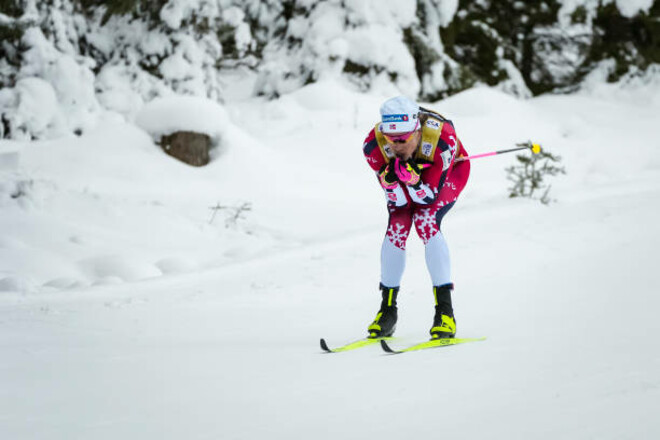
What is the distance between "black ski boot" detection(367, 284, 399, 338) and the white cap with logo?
3.39ft

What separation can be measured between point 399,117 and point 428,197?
50 centimetres

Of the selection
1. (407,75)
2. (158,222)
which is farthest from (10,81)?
(407,75)

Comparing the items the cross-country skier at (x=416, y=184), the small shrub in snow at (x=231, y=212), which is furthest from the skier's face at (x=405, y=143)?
the small shrub in snow at (x=231, y=212)

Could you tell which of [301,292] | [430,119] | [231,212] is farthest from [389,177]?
[231,212]

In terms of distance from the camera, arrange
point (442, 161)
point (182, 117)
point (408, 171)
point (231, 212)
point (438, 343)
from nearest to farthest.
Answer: point (438, 343) < point (408, 171) < point (442, 161) < point (231, 212) < point (182, 117)

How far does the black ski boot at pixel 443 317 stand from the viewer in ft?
12.6

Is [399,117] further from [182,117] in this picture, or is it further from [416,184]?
[182,117]

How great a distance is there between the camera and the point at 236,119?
13.8m

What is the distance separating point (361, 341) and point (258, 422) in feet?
5.32

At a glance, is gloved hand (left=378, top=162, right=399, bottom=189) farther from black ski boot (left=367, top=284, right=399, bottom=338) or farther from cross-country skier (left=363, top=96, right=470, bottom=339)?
black ski boot (left=367, top=284, right=399, bottom=338)

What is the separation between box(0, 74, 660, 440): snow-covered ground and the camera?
244cm

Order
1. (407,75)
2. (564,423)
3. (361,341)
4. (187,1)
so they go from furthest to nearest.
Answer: (407,75) < (187,1) < (361,341) < (564,423)

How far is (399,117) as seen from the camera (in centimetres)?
382

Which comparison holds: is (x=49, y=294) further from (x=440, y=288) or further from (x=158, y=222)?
(x=440, y=288)
